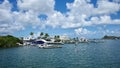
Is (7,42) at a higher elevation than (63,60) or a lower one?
higher

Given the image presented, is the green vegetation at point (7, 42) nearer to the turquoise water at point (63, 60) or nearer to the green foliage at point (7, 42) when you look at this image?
the green foliage at point (7, 42)

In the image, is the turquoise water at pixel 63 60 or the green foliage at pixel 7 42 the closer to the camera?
the turquoise water at pixel 63 60

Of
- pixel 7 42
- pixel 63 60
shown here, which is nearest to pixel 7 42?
pixel 7 42

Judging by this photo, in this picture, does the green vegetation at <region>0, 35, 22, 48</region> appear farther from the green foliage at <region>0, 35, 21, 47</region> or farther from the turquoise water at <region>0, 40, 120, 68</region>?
the turquoise water at <region>0, 40, 120, 68</region>

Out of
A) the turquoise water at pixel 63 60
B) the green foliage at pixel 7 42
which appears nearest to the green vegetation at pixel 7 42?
the green foliage at pixel 7 42

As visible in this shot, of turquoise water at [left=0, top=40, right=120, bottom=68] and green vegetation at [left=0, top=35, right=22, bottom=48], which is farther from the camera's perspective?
green vegetation at [left=0, top=35, right=22, bottom=48]

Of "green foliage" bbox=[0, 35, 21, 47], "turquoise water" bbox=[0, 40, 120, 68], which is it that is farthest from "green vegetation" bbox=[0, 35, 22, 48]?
"turquoise water" bbox=[0, 40, 120, 68]

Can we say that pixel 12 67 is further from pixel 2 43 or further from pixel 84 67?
pixel 2 43

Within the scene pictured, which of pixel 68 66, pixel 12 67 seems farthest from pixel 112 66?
pixel 12 67

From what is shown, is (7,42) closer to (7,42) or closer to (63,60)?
(7,42)

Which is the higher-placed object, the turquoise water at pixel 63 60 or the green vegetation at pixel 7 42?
the green vegetation at pixel 7 42

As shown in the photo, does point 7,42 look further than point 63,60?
Yes

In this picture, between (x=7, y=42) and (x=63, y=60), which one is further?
(x=7, y=42)

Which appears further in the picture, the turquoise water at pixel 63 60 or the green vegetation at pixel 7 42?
the green vegetation at pixel 7 42
